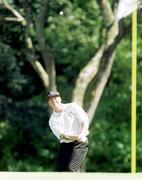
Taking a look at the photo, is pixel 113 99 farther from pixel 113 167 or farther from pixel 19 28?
pixel 19 28

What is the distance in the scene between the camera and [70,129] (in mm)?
11430

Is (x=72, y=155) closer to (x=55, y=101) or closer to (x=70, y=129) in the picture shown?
(x=70, y=129)

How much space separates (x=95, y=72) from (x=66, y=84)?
7.62 meters

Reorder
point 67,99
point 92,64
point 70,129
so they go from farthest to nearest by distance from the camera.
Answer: point 67,99 < point 92,64 < point 70,129

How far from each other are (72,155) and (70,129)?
1.19 ft

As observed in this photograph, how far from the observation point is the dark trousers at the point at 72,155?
1146 centimetres

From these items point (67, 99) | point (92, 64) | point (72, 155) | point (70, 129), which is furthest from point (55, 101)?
point (67, 99)

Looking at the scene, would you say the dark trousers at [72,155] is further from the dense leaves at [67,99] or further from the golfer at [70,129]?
the dense leaves at [67,99]

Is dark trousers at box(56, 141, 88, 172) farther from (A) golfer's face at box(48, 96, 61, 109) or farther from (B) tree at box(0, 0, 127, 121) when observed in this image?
(B) tree at box(0, 0, 127, 121)

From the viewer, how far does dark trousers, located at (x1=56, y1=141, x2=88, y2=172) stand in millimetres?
11461

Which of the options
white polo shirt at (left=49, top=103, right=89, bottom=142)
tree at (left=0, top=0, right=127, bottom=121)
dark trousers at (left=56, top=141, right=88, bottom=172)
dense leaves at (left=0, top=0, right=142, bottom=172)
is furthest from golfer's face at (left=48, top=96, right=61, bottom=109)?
dense leaves at (left=0, top=0, right=142, bottom=172)

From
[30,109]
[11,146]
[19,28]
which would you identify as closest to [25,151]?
[11,146]

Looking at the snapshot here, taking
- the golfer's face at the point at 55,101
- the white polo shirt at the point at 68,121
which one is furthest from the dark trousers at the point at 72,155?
the golfer's face at the point at 55,101

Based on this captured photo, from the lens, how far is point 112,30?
19422 mm
